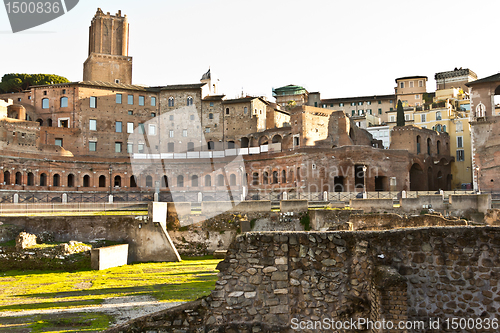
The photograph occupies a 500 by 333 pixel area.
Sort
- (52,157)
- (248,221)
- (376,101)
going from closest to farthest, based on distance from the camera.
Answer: (248,221) → (52,157) → (376,101)

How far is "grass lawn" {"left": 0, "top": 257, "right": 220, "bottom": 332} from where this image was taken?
1393 centimetres

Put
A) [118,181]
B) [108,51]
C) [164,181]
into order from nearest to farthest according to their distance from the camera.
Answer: [118,181] < [164,181] < [108,51]

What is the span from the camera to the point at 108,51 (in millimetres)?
71125

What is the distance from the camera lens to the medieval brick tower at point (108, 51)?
7000cm

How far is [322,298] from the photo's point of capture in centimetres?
905

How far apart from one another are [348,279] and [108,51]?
7027 centimetres

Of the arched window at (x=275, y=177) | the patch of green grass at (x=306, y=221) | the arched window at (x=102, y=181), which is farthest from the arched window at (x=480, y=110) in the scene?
the arched window at (x=102, y=181)

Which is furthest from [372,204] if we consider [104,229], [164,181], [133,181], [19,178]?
[19,178]

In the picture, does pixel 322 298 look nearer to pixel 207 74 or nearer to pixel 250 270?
pixel 250 270

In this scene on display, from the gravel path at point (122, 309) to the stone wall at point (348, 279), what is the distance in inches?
202

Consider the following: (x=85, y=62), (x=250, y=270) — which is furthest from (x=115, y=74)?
(x=250, y=270)

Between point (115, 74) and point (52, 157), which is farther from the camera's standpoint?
point (115, 74)

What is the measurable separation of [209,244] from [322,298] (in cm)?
2059

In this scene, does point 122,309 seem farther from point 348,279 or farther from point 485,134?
point 485,134
